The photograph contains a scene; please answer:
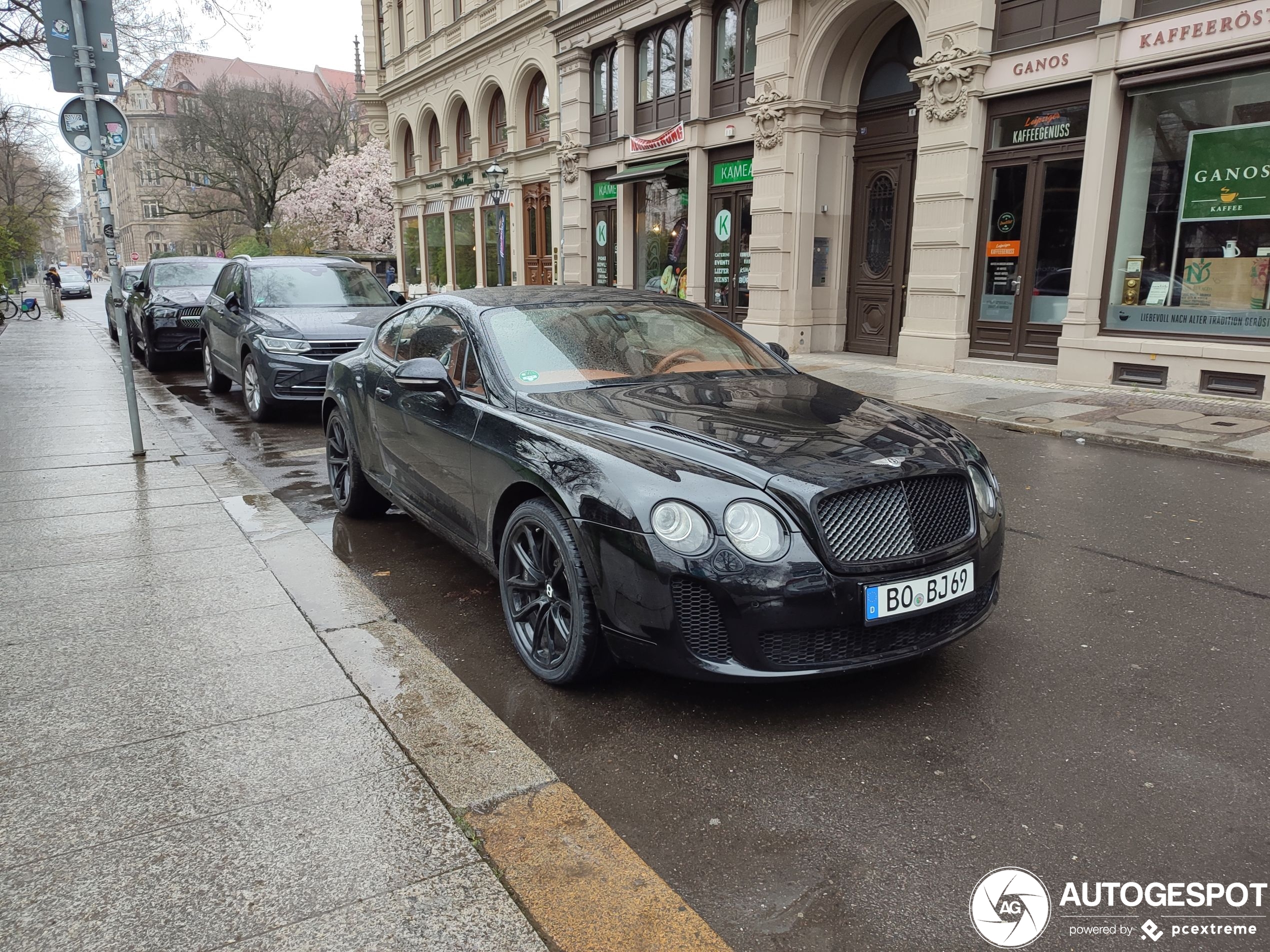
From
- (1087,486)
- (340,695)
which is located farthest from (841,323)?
(340,695)

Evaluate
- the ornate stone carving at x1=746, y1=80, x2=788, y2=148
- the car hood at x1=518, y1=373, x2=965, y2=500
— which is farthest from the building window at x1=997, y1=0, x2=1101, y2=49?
the car hood at x1=518, y1=373, x2=965, y2=500

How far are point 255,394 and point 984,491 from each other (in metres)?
8.63

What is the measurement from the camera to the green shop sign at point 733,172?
17953mm

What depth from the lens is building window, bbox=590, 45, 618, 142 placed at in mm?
22297

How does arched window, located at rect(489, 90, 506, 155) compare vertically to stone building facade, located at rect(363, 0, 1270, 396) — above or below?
above

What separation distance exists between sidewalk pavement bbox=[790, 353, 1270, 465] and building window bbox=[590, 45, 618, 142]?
37.9 feet

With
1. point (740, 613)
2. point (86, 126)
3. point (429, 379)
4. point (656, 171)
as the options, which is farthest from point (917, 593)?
point (656, 171)

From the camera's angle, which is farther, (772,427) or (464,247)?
(464,247)

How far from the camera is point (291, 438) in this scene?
9.28 meters

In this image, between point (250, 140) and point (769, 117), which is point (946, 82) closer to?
point (769, 117)

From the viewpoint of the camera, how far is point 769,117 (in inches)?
653

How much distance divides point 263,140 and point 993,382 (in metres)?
52.3

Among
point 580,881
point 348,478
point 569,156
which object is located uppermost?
point 569,156

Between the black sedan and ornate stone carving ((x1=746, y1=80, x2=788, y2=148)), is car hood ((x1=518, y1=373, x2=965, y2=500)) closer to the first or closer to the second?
the black sedan
